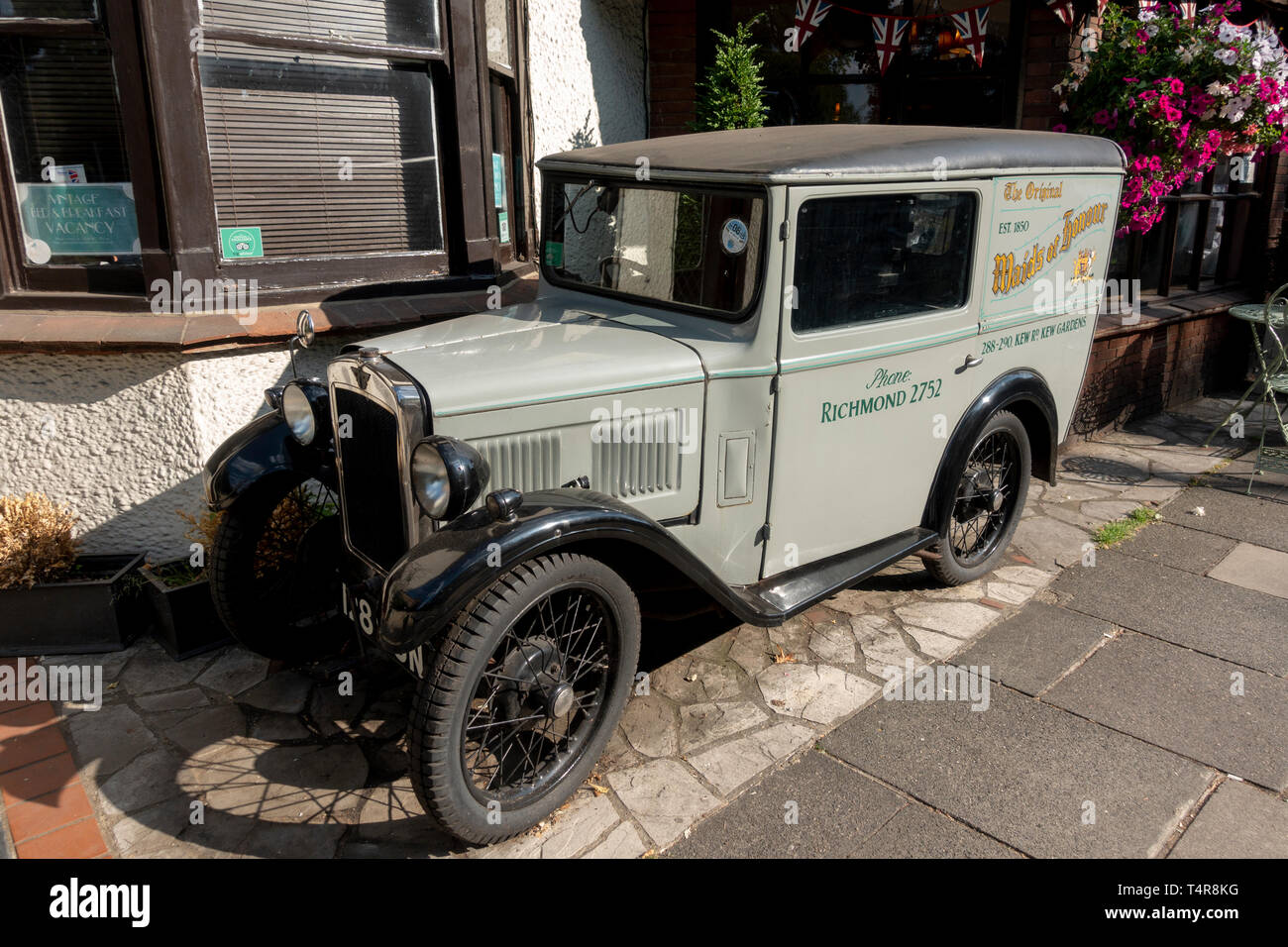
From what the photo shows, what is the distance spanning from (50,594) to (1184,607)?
4.75 meters

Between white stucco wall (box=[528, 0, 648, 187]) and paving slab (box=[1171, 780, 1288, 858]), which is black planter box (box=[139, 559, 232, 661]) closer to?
white stucco wall (box=[528, 0, 648, 187])

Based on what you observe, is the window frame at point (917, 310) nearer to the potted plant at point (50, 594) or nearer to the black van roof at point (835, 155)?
the black van roof at point (835, 155)

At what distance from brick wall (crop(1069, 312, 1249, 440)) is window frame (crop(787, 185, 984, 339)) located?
8.03 ft

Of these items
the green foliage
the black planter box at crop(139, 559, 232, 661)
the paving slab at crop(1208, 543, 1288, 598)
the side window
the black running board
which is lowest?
the paving slab at crop(1208, 543, 1288, 598)

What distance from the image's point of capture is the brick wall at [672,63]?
231 inches

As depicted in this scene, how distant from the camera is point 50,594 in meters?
3.49

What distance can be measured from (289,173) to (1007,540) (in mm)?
3789

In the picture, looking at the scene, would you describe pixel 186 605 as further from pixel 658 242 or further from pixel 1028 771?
pixel 1028 771

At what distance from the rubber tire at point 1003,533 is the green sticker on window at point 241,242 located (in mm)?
3235

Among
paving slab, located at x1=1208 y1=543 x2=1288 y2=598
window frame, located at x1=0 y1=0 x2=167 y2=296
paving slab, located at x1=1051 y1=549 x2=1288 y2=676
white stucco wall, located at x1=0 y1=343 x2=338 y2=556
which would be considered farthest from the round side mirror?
paving slab, located at x1=1208 y1=543 x2=1288 y2=598

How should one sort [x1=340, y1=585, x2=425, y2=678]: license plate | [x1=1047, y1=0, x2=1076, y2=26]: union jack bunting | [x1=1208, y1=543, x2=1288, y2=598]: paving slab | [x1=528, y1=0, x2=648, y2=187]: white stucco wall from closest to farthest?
[x1=340, y1=585, x2=425, y2=678]: license plate
[x1=1208, y1=543, x2=1288, y2=598]: paving slab
[x1=528, y1=0, x2=648, y2=187]: white stucco wall
[x1=1047, y1=0, x2=1076, y2=26]: union jack bunting

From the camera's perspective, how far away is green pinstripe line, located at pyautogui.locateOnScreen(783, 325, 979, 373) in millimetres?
3074

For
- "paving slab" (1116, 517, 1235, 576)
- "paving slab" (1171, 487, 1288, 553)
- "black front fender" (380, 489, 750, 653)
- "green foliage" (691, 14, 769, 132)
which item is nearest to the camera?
"black front fender" (380, 489, 750, 653)

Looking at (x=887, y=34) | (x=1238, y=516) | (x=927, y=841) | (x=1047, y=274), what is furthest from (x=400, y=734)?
(x=887, y=34)
